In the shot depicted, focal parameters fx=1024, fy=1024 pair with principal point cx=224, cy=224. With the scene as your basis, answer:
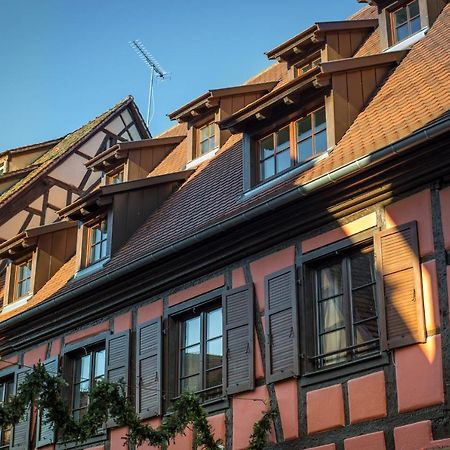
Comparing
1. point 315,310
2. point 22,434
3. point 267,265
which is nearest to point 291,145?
point 267,265

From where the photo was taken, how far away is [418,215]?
1014 cm

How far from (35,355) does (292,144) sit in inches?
225

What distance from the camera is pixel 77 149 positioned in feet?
72.7

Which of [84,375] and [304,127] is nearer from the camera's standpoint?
[304,127]

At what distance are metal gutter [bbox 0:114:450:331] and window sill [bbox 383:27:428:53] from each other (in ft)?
12.2

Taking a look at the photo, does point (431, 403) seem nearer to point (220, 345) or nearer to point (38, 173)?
point (220, 345)

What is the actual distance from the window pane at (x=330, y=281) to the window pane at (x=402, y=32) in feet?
14.7

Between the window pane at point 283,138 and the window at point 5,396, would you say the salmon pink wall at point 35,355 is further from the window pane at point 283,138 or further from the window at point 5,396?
the window pane at point 283,138

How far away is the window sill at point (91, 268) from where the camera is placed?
15377 millimetres

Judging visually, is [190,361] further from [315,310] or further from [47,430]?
[47,430]

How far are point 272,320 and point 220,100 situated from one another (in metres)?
5.58

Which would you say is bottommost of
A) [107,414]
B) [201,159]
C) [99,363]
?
[107,414]

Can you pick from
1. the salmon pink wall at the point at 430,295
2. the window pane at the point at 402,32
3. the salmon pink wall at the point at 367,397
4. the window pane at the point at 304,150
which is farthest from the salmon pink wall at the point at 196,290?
the window pane at the point at 402,32

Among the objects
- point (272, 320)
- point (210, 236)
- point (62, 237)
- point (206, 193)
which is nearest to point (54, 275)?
point (62, 237)
